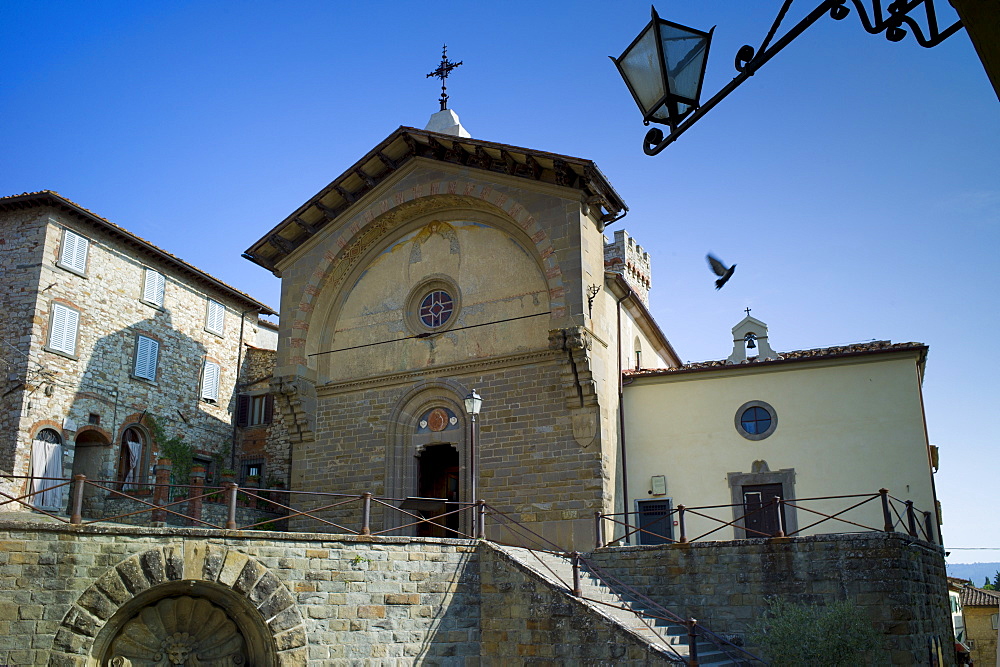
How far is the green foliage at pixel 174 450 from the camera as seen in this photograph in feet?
70.4

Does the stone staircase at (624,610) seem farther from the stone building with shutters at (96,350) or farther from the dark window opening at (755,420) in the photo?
the stone building with shutters at (96,350)

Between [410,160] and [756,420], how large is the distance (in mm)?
9704

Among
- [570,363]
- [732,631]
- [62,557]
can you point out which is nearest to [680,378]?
[570,363]

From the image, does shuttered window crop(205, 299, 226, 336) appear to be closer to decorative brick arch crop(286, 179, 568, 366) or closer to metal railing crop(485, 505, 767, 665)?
decorative brick arch crop(286, 179, 568, 366)

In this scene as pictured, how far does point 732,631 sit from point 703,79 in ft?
36.8

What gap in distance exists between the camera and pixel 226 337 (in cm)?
2464

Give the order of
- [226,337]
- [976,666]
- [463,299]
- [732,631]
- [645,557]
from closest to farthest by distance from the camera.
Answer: [732,631]
[645,557]
[463,299]
[226,337]
[976,666]

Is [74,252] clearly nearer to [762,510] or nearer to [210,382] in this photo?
[210,382]

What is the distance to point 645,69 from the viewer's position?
410cm

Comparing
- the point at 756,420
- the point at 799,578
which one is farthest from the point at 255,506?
the point at 799,578

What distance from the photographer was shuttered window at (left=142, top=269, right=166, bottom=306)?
2177cm

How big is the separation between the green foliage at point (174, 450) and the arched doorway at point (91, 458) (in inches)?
56.9

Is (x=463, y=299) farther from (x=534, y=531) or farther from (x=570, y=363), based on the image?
(x=534, y=531)

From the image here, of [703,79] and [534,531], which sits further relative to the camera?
[534,531]
